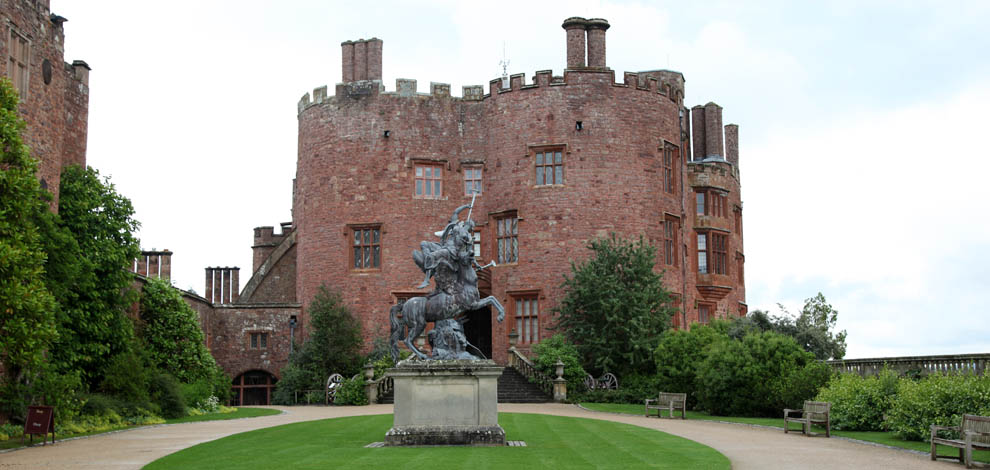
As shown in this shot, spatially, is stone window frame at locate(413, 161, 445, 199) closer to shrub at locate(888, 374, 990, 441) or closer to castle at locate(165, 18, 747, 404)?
castle at locate(165, 18, 747, 404)

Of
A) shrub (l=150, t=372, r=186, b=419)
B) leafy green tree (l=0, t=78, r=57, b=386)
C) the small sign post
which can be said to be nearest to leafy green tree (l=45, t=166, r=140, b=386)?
shrub (l=150, t=372, r=186, b=419)

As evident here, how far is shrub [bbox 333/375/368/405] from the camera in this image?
108ft

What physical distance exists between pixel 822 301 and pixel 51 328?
134 feet

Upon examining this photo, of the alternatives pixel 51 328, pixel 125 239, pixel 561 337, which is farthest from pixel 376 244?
pixel 51 328

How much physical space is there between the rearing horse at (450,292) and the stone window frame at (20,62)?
1058 cm

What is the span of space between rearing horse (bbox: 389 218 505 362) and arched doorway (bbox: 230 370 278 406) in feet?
77.8

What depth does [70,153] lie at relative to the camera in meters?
29.6

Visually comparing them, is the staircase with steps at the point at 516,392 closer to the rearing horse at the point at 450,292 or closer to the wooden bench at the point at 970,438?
the rearing horse at the point at 450,292

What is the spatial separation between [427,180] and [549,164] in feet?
16.8

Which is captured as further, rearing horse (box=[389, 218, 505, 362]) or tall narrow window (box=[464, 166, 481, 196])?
tall narrow window (box=[464, 166, 481, 196])

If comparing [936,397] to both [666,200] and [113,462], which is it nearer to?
[113,462]

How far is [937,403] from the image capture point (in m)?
17.7

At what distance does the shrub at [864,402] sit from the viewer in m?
21.1

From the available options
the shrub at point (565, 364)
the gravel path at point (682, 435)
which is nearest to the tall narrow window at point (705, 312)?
the shrub at point (565, 364)
